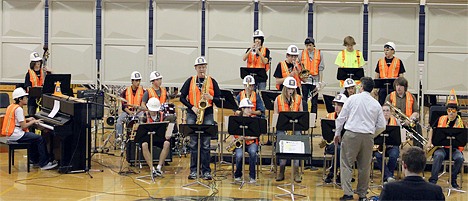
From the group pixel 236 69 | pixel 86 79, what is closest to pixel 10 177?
pixel 86 79

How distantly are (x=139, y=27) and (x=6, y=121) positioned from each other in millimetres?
5413

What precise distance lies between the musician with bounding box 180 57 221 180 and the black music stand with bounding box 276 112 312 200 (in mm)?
1446

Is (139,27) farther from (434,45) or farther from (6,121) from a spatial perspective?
(434,45)

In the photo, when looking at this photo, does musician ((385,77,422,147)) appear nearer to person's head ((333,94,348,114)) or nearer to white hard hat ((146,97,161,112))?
person's head ((333,94,348,114))

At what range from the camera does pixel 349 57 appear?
16203 mm

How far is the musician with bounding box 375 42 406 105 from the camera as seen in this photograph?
1528cm

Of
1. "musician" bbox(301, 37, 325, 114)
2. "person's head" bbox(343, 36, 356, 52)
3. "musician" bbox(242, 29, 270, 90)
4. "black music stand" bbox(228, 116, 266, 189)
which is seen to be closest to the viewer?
"black music stand" bbox(228, 116, 266, 189)

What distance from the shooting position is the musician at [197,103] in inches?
526

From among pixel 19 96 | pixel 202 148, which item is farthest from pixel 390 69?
pixel 19 96

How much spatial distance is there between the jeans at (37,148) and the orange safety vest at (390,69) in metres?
7.31

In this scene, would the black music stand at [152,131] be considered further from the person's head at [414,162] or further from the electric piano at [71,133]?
the person's head at [414,162]

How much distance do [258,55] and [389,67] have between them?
9.39 feet

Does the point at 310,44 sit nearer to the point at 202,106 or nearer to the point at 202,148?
the point at 202,106

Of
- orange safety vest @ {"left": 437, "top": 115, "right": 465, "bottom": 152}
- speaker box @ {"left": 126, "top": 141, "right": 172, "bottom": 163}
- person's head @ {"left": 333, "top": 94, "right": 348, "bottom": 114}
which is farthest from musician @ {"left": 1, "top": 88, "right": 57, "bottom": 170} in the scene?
orange safety vest @ {"left": 437, "top": 115, "right": 465, "bottom": 152}
